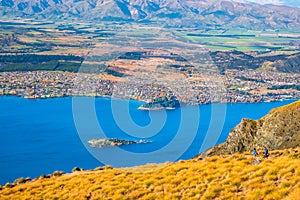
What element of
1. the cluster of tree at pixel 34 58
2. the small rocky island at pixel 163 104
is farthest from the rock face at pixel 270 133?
the cluster of tree at pixel 34 58

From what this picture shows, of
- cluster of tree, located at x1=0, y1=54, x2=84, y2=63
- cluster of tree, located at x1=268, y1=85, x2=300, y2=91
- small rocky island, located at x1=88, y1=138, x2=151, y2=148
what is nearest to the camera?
small rocky island, located at x1=88, y1=138, x2=151, y2=148

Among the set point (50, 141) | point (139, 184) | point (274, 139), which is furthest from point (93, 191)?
point (50, 141)

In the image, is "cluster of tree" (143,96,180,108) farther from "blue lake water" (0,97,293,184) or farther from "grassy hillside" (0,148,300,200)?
"grassy hillside" (0,148,300,200)

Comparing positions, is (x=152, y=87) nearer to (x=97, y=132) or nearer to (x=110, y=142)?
(x=97, y=132)

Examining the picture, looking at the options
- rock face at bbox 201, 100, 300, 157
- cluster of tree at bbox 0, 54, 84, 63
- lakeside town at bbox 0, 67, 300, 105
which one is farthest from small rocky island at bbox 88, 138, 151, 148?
cluster of tree at bbox 0, 54, 84, 63

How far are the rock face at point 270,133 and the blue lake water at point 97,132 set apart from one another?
27.1 metres

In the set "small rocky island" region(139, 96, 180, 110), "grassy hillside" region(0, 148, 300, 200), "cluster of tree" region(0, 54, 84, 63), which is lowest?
"grassy hillside" region(0, 148, 300, 200)

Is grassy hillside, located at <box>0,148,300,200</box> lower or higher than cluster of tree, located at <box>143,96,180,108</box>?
lower

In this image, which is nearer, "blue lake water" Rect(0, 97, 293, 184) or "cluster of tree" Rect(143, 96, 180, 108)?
"blue lake water" Rect(0, 97, 293, 184)

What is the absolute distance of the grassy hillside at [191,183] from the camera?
1061 centimetres

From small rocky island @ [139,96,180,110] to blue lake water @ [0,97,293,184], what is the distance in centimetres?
201

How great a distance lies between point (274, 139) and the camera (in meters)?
19.6

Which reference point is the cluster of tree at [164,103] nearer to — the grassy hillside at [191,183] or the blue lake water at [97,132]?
the blue lake water at [97,132]

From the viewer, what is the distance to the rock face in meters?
19.2
